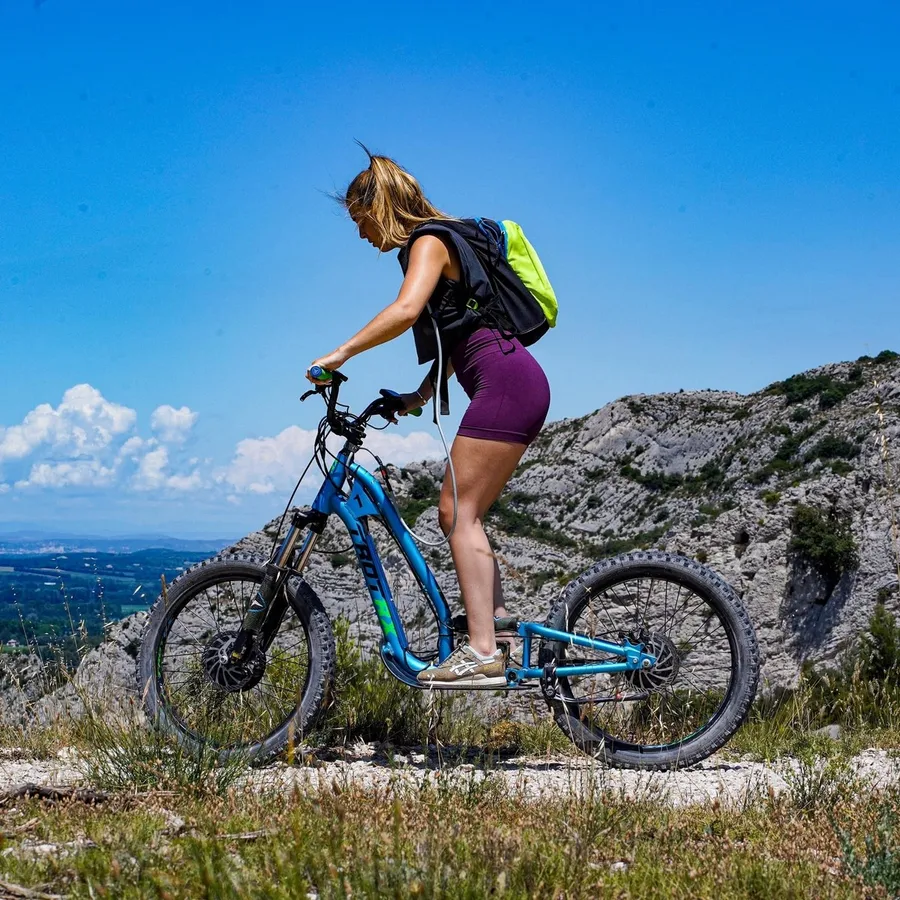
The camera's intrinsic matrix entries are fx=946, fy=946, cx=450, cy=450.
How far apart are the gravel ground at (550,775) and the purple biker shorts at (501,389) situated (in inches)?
64.5

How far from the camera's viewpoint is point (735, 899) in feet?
9.12

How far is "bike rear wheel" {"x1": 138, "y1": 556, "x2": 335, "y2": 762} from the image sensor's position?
195 inches

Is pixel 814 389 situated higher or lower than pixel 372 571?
higher

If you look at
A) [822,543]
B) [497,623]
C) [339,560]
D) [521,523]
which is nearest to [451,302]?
[497,623]

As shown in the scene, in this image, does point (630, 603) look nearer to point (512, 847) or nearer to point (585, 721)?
point (585, 721)

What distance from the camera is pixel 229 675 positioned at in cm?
502

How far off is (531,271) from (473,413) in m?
0.83

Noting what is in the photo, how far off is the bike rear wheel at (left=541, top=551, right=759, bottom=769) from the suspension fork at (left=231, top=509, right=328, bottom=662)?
4.53 feet

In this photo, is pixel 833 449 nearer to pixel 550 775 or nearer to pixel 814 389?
pixel 814 389

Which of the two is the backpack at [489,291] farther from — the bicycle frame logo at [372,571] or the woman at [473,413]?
the bicycle frame logo at [372,571]

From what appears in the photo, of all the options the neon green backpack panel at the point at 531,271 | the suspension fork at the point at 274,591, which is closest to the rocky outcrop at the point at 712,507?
the suspension fork at the point at 274,591

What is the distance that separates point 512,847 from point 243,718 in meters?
2.69

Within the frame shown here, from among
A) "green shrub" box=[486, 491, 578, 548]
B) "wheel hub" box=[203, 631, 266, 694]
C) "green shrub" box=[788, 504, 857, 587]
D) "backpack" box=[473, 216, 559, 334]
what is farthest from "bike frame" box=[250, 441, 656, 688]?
"green shrub" box=[486, 491, 578, 548]

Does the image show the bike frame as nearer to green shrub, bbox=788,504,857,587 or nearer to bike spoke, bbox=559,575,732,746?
bike spoke, bbox=559,575,732,746
